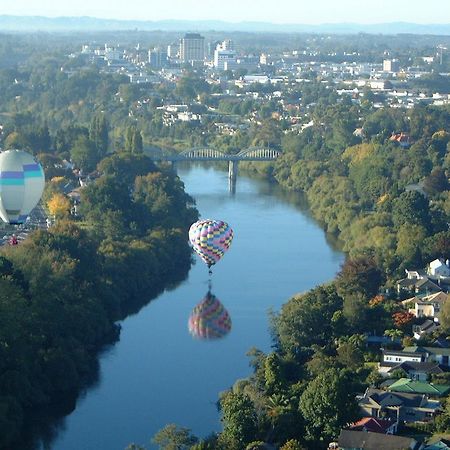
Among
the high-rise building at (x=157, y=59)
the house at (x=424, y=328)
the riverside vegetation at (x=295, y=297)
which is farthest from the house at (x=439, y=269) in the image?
the high-rise building at (x=157, y=59)

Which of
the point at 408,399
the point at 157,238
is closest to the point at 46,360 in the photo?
the point at 408,399

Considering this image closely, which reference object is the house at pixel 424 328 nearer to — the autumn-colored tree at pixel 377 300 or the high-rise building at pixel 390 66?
the autumn-colored tree at pixel 377 300

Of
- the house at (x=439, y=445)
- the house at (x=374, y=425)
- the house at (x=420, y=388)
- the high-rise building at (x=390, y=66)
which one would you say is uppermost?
the house at (x=439, y=445)

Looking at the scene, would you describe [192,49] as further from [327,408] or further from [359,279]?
[327,408]

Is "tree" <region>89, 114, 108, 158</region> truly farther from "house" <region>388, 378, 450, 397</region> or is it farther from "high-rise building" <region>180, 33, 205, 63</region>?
"high-rise building" <region>180, 33, 205, 63</region>

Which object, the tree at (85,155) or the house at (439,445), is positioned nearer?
the house at (439,445)

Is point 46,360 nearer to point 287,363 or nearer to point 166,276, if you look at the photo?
point 287,363
